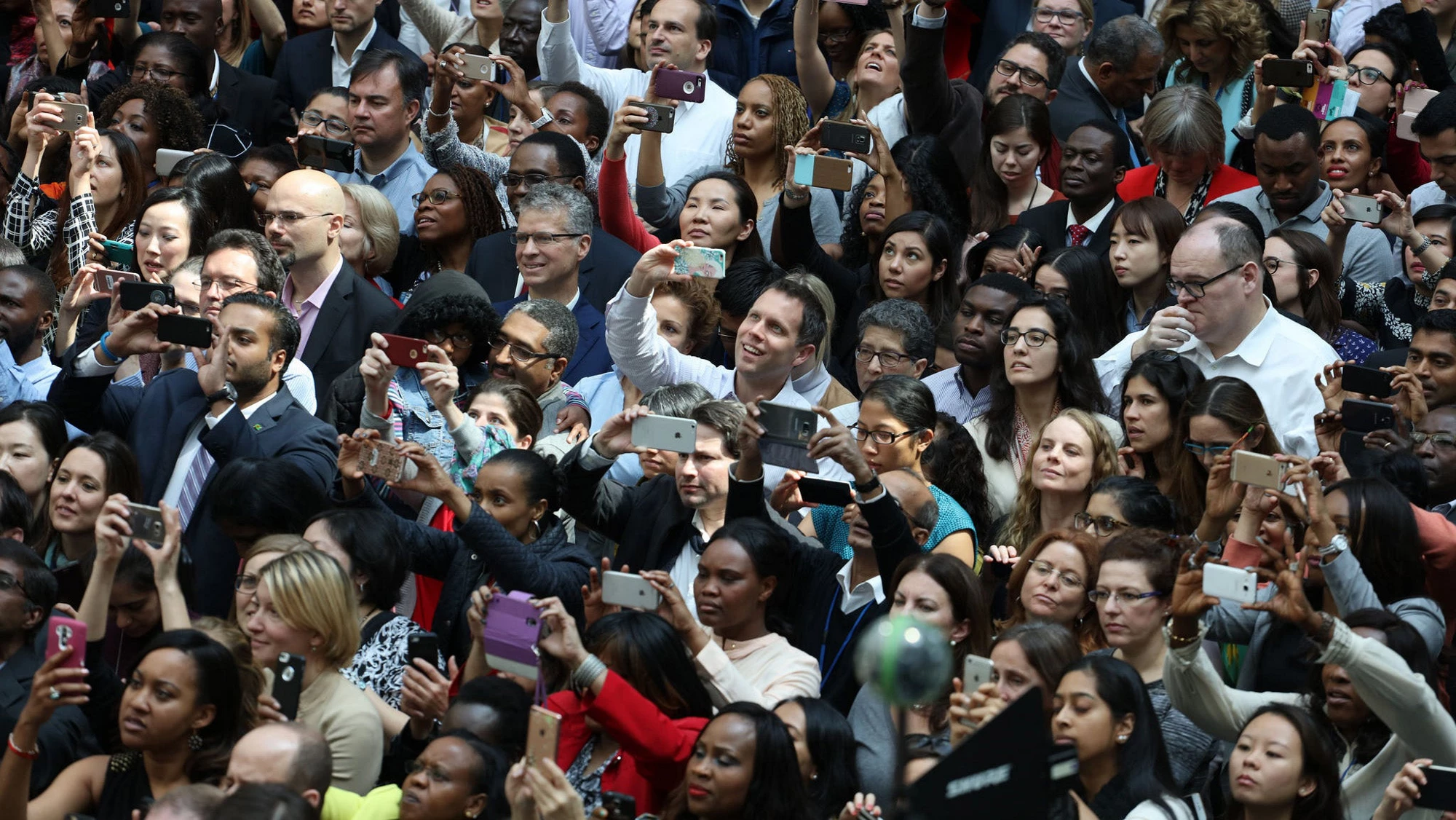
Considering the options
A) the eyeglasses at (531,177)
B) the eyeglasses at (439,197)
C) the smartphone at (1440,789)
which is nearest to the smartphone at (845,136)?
the eyeglasses at (531,177)

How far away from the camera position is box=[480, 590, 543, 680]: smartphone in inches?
180

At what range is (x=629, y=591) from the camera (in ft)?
16.0

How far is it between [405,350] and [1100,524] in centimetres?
192

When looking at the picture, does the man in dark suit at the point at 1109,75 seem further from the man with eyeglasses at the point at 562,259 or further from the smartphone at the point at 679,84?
the man with eyeglasses at the point at 562,259

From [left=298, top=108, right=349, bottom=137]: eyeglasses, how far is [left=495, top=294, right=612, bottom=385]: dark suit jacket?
1.41m

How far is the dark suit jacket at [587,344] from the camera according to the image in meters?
6.98

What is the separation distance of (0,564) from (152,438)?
0.86 m

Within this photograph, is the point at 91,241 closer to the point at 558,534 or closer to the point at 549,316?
the point at 549,316

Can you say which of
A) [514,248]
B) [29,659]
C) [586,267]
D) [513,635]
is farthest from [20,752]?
[514,248]

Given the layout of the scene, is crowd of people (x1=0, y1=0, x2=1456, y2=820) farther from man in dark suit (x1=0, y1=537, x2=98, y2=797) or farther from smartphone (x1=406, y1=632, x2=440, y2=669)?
smartphone (x1=406, y1=632, x2=440, y2=669)

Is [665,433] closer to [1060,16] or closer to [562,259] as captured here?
[562,259]

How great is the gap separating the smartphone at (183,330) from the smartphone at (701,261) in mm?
1391

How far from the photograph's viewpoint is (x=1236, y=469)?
4.92m

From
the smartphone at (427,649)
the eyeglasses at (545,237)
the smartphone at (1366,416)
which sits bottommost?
the eyeglasses at (545,237)
